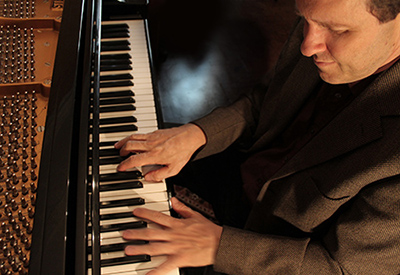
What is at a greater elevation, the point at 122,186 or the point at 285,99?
the point at 285,99

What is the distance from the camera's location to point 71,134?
115cm

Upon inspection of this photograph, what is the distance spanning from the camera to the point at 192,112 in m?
2.92

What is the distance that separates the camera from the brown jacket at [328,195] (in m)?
1.12

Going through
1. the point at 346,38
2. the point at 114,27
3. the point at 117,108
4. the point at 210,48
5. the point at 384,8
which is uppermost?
the point at 384,8

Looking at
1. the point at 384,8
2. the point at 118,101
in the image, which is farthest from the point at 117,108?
the point at 384,8

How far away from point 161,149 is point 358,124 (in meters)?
0.68

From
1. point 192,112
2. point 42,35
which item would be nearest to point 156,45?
point 192,112

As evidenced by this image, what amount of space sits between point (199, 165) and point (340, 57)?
2.86ft

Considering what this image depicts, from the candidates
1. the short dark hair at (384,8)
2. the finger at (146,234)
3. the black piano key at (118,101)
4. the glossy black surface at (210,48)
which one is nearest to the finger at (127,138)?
the black piano key at (118,101)

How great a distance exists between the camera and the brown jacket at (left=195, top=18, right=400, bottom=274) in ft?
3.67

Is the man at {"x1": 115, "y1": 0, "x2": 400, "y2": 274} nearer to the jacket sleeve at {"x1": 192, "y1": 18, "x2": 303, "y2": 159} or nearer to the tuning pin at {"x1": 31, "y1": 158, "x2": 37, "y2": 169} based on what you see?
the jacket sleeve at {"x1": 192, "y1": 18, "x2": 303, "y2": 159}

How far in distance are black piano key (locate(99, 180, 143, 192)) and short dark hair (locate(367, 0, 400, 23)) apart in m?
0.90

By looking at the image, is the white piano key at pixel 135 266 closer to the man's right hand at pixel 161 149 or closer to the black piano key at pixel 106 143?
the man's right hand at pixel 161 149

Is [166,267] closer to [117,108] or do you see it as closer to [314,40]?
[117,108]
